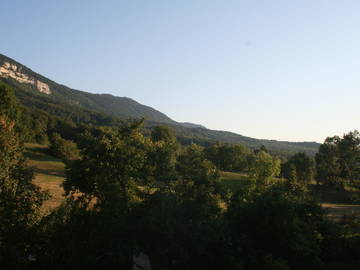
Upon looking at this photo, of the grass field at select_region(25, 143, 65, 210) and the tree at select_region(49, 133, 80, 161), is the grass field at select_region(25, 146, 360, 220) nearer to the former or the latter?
the grass field at select_region(25, 143, 65, 210)

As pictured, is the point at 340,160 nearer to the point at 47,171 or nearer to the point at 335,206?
the point at 335,206

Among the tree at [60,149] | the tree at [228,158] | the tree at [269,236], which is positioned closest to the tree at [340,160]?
the tree at [228,158]

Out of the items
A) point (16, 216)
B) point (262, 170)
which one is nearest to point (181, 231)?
point (16, 216)

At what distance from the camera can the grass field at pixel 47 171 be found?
144 ft

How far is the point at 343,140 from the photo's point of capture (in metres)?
73.6

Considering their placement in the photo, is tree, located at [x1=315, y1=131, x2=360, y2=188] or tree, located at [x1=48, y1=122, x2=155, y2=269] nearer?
tree, located at [x1=48, y1=122, x2=155, y2=269]

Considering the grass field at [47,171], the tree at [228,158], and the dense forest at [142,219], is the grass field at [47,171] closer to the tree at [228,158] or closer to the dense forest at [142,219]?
the dense forest at [142,219]

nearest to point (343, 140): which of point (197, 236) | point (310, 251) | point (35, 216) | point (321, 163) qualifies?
point (321, 163)

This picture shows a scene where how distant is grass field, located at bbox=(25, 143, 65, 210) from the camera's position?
4389 centimetres

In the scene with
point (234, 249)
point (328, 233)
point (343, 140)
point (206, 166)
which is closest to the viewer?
point (234, 249)

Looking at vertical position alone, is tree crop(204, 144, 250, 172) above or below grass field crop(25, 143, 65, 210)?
above

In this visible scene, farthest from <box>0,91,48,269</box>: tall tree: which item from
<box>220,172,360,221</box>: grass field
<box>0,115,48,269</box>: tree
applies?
<box>220,172,360,221</box>: grass field

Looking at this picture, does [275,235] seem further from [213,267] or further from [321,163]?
[321,163]

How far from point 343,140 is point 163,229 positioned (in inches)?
2882
